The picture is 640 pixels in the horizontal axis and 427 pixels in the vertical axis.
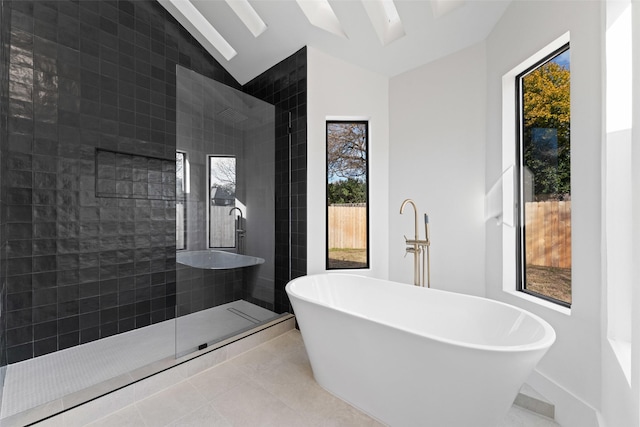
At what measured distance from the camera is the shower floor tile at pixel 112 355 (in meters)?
1.65

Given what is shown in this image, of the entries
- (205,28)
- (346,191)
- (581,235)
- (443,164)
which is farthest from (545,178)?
(205,28)

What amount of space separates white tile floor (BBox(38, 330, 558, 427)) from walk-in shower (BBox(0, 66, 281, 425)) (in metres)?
0.19

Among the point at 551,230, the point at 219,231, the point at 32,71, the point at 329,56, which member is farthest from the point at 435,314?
the point at 32,71

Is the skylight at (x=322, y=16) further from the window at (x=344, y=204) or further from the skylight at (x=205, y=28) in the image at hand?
the skylight at (x=205, y=28)

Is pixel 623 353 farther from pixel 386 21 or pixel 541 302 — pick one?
pixel 386 21

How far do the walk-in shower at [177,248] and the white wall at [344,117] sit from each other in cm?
46

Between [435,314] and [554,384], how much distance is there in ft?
2.50

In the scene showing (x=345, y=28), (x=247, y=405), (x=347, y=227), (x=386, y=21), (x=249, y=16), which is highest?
(x=249, y=16)

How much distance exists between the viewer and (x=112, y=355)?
2.10m

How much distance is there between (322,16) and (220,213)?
81.3 inches

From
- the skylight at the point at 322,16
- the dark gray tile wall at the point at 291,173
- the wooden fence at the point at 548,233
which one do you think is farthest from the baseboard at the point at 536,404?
the skylight at the point at 322,16

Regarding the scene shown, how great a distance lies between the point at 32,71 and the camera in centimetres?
205

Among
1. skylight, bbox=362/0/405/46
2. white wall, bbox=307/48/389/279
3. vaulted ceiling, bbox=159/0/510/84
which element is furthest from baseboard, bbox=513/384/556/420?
skylight, bbox=362/0/405/46

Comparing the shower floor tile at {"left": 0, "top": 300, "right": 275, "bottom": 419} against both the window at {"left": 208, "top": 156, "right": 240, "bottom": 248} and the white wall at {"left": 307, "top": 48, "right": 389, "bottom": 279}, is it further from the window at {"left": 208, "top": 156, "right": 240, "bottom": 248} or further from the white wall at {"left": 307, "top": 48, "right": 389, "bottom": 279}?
the white wall at {"left": 307, "top": 48, "right": 389, "bottom": 279}
